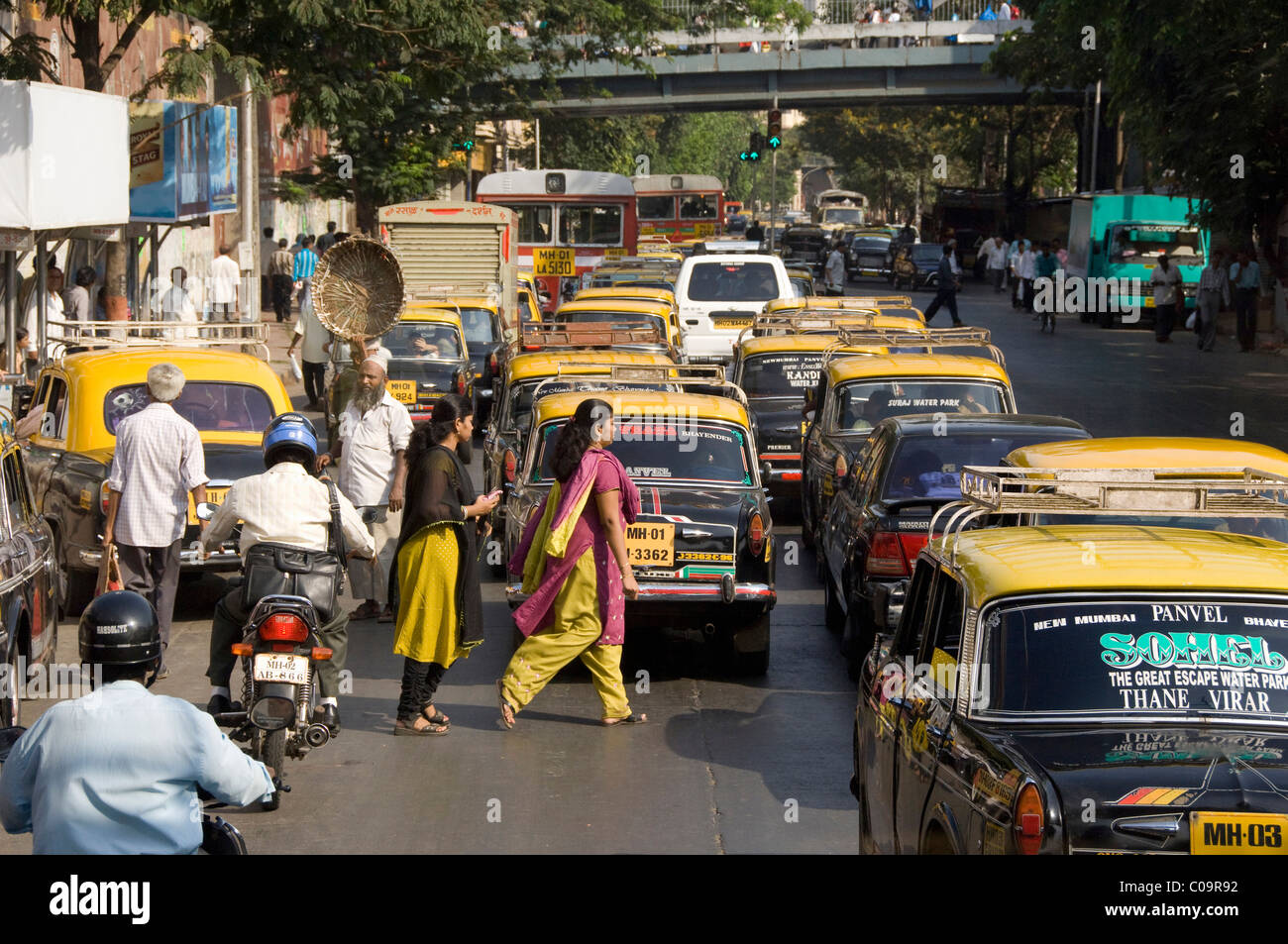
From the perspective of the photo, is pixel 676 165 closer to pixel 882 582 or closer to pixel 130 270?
pixel 130 270

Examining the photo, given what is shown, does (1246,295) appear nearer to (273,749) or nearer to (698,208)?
(698,208)

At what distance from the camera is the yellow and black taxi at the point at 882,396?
44.8ft

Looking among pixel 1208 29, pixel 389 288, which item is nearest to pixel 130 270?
pixel 389 288

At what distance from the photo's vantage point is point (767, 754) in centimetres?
892

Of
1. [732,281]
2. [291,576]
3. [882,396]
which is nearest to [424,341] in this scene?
[732,281]

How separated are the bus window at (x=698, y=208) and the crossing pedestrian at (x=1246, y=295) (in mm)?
28210

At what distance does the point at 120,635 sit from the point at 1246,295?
32628mm

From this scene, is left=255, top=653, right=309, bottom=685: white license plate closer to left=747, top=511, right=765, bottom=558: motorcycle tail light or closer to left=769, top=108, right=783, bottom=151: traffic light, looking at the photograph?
left=747, top=511, right=765, bottom=558: motorcycle tail light

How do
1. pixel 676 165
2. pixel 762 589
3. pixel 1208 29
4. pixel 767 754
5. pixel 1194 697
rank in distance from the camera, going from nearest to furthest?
pixel 1194 697, pixel 767 754, pixel 762 589, pixel 1208 29, pixel 676 165

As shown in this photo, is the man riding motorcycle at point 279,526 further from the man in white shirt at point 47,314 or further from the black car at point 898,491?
the man in white shirt at point 47,314

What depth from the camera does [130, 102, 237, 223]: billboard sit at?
2261 centimetres

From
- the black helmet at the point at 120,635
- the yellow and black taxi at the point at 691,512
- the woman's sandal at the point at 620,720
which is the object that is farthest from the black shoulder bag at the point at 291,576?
the black helmet at the point at 120,635

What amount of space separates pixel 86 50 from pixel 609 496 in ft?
44.7

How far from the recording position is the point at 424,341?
70.2ft
